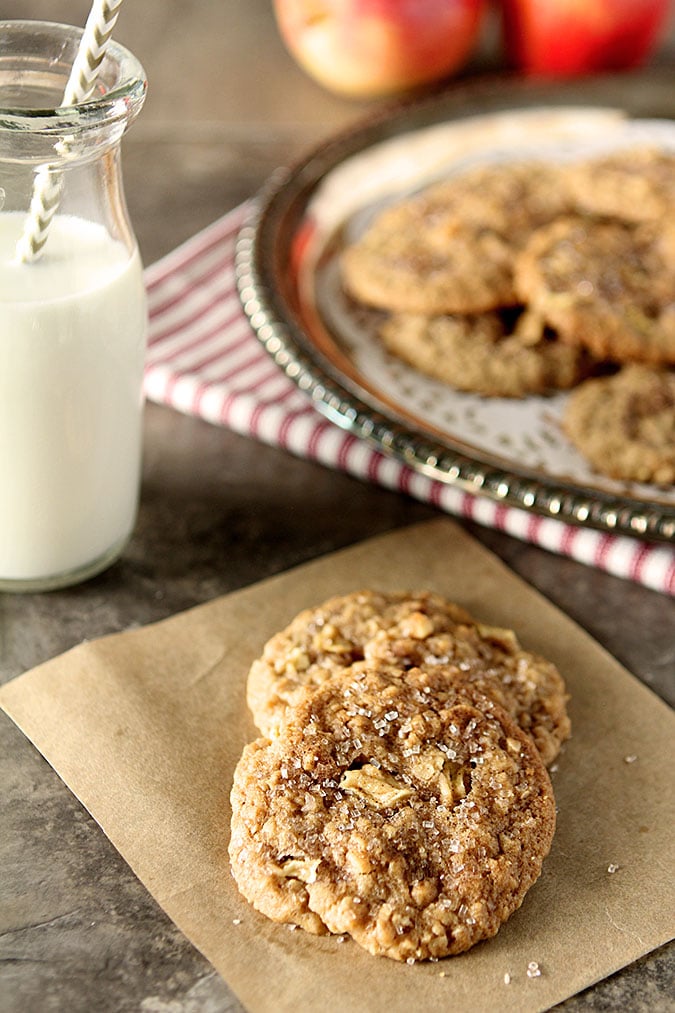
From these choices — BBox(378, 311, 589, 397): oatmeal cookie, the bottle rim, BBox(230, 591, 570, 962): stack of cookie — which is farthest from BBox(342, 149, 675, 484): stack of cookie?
the bottle rim

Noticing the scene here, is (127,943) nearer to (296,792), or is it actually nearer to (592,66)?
(296,792)

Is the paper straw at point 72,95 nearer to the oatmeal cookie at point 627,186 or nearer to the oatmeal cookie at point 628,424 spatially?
the oatmeal cookie at point 628,424

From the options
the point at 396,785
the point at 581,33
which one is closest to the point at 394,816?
the point at 396,785

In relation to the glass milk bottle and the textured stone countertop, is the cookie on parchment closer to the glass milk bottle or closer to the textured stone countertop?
the textured stone countertop

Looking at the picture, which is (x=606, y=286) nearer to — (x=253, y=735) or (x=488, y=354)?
(x=488, y=354)

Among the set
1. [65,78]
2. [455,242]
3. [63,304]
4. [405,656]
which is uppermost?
[65,78]

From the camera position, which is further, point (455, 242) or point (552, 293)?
point (455, 242)
